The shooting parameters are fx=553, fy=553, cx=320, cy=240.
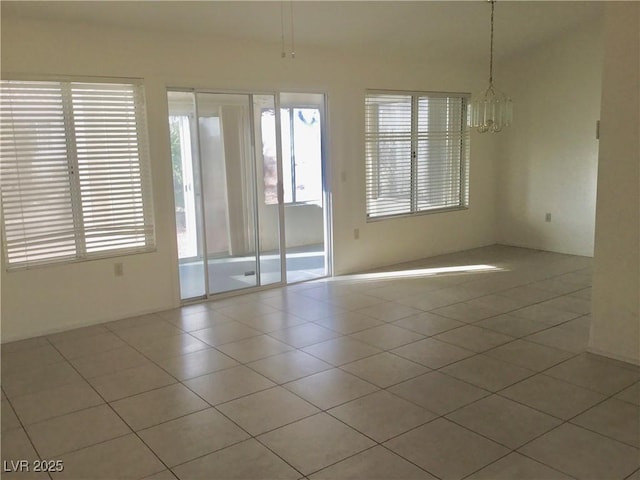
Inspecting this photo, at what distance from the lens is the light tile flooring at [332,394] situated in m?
2.58

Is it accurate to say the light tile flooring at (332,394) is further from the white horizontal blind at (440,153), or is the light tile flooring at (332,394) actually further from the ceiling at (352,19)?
the ceiling at (352,19)

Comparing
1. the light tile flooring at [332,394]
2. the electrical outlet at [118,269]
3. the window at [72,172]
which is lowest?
the light tile flooring at [332,394]

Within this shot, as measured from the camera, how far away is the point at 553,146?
7145 mm

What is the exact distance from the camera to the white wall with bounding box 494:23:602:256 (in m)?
6.71

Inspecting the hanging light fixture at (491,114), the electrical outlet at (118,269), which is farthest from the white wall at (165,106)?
the hanging light fixture at (491,114)

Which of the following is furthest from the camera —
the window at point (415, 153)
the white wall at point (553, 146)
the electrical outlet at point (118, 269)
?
the white wall at point (553, 146)

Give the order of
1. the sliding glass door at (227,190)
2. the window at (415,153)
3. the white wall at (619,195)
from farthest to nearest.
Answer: the window at (415,153)
the sliding glass door at (227,190)
the white wall at (619,195)

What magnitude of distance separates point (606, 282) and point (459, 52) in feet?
13.1

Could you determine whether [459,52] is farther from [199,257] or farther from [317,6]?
[199,257]

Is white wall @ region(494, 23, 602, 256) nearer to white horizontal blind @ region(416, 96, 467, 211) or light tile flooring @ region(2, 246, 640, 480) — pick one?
white horizontal blind @ region(416, 96, 467, 211)

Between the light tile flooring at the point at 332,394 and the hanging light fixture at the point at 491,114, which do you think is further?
the hanging light fixture at the point at 491,114

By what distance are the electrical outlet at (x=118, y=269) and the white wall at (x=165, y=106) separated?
0.03m

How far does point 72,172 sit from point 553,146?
572 centimetres

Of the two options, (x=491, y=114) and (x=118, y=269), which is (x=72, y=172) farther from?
(x=491, y=114)
